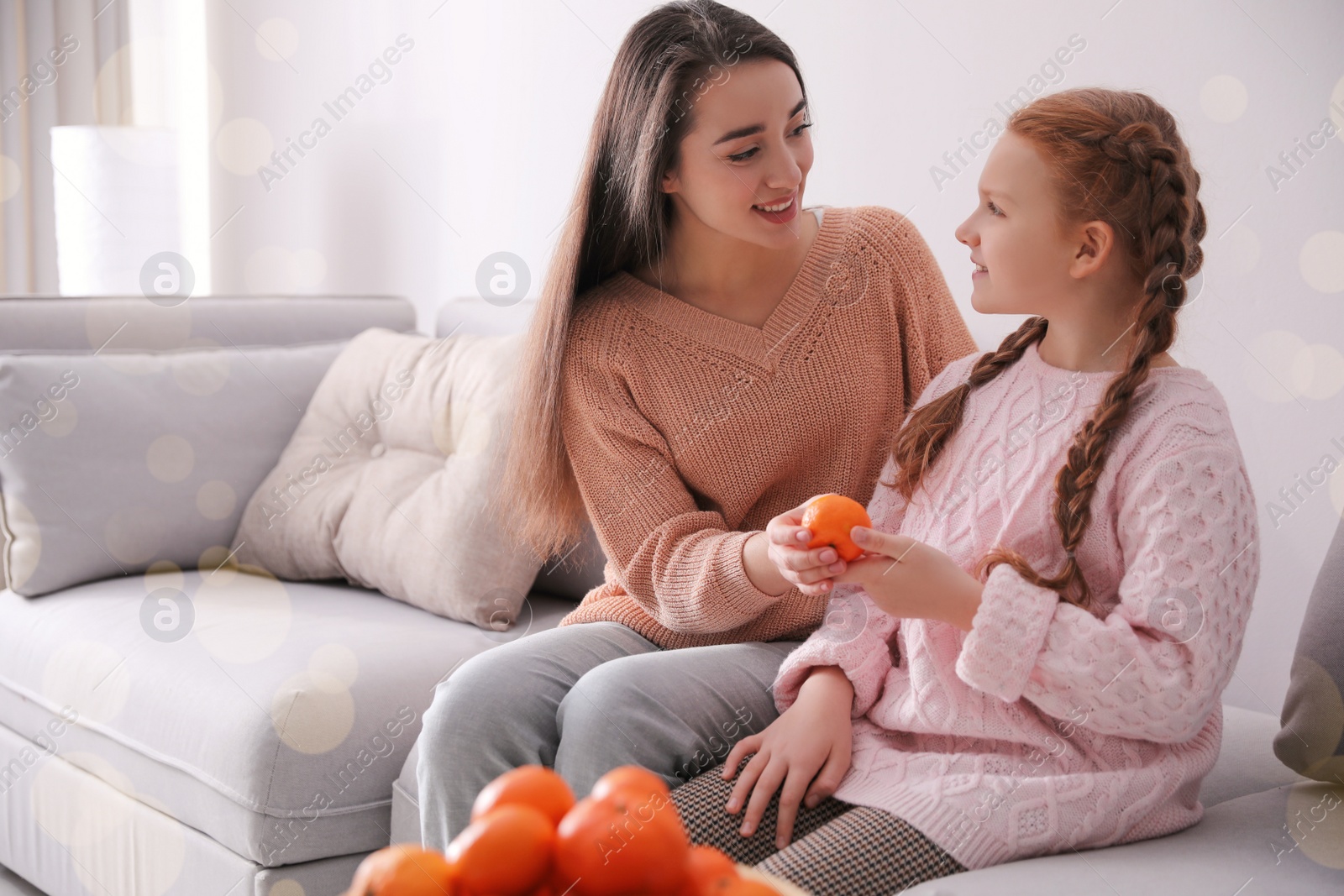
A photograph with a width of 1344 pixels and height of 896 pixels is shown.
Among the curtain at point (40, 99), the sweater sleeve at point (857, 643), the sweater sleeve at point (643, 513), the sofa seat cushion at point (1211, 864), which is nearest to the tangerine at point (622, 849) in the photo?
the sofa seat cushion at point (1211, 864)

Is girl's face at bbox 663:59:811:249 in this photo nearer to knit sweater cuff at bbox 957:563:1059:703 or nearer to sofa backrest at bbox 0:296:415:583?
knit sweater cuff at bbox 957:563:1059:703

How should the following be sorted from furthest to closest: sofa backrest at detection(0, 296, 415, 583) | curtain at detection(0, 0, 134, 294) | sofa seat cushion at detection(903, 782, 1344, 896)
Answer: curtain at detection(0, 0, 134, 294) → sofa backrest at detection(0, 296, 415, 583) → sofa seat cushion at detection(903, 782, 1344, 896)

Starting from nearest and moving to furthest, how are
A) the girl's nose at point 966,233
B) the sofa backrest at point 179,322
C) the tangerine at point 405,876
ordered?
the tangerine at point 405,876
the girl's nose at point 966,233
the sofa backrest at point 179,322

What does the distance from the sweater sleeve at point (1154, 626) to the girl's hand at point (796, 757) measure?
0.16m

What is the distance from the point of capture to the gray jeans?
116 centimetres

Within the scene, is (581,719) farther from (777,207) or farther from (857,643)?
(777,207)

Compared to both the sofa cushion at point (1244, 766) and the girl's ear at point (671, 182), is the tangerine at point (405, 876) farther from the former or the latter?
the girl's ear at point (671, 182)

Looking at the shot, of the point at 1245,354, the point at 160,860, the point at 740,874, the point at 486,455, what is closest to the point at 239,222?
the point at 486,455

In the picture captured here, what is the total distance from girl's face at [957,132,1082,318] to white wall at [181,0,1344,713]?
437 millimetres

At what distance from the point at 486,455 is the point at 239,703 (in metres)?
0.55

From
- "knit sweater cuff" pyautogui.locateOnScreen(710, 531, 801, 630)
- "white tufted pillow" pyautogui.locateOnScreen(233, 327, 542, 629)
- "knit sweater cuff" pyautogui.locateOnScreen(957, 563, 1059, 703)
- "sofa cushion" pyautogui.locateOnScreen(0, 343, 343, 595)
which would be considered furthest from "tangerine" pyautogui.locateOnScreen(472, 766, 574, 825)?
"sofa cushion" pyautogui.locateOnScreen(0, 343, 343, 595)

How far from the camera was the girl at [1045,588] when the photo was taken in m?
0.97

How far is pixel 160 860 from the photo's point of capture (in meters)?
1.60

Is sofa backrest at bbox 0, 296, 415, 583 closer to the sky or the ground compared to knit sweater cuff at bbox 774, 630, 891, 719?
closer to the sky
